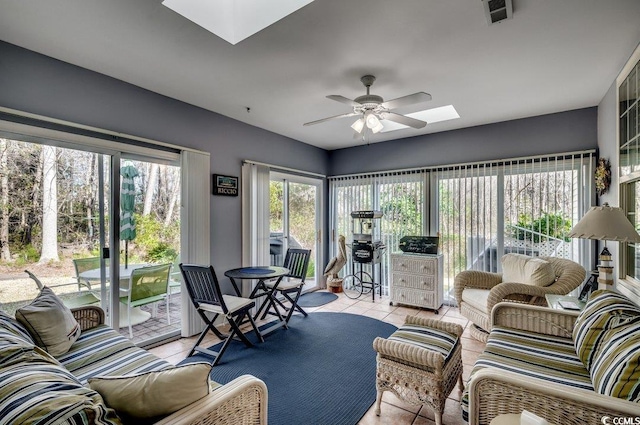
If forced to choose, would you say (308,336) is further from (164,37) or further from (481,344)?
(164,37)

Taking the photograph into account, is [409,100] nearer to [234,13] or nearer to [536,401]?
[234,13]

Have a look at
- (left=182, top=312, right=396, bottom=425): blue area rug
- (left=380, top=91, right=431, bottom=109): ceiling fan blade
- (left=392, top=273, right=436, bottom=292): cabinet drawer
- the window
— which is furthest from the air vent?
(left=392, top=273, right=436, bottom=292): cabinet drawer

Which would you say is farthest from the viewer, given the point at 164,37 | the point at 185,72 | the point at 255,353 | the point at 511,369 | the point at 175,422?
the point at 255,353

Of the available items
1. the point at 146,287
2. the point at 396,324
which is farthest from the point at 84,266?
the point at 396,324

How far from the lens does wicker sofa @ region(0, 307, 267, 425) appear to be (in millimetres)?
812

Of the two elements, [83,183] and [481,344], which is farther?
[481,344]

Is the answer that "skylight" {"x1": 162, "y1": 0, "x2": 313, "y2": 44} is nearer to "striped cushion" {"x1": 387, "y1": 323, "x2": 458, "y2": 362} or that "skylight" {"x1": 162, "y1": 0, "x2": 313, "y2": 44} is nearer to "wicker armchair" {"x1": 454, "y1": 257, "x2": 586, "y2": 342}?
"striped cushion" {"x1": 387, "y1": 323, "x2": 458, "y2": 362}

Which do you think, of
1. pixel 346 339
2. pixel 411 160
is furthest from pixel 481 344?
pixel 411 160

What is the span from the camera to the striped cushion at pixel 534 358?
1.62 meters

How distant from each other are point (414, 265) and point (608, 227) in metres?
2.55

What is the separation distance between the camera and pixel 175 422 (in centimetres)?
105

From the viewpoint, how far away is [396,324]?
3.89m

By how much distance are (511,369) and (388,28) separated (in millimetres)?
2231

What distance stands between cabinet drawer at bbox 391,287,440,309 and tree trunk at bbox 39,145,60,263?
4.03m
